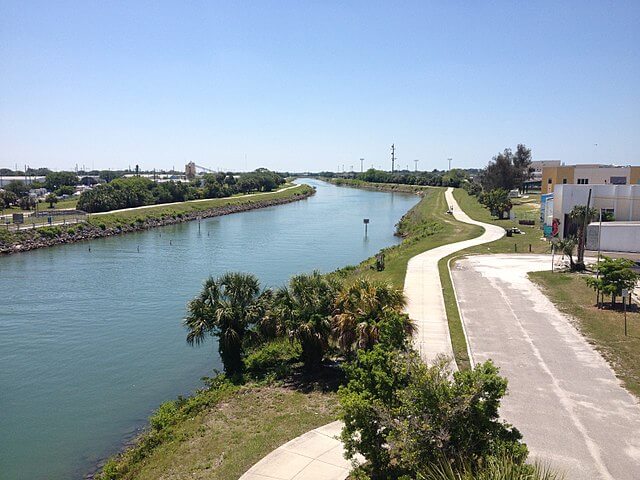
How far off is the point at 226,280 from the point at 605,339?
1597 centimetres

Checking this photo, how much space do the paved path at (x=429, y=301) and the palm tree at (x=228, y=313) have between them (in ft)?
22.2

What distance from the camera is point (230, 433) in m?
16.2

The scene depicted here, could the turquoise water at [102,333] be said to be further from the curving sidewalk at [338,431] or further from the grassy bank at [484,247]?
the grassy bank at [484,247]

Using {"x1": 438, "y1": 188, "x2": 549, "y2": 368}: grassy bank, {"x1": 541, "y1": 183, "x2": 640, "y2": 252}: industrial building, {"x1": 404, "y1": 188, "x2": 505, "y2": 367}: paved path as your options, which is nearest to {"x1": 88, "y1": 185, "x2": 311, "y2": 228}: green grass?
{"x1": 438, "y1": 188, "x2": 549, "y2": 368}: grassy bank

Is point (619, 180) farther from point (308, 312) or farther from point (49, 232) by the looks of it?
point (49, 232)

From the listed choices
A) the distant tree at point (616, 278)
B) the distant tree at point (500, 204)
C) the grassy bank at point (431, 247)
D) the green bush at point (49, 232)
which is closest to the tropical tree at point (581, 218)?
the grassy bank at point (431, 247)

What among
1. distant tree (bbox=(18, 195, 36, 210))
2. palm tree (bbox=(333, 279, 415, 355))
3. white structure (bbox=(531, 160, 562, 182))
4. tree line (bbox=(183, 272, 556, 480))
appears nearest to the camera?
tree line (bbox=(183, 272, 556, 480))

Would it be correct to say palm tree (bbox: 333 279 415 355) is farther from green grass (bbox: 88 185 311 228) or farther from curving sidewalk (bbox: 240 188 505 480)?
green grass (bbox: 88 185 311 228)

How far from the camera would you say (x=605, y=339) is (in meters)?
22.2

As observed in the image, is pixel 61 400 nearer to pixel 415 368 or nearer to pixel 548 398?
pixel 415 368

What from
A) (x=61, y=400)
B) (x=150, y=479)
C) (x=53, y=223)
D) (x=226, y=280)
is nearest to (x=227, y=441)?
(x=150, y=479)

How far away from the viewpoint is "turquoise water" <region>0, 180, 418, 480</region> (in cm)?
1891

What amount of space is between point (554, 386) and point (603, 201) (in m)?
34.8

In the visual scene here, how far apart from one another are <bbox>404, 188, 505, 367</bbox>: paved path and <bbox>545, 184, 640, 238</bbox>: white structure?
6959mm
